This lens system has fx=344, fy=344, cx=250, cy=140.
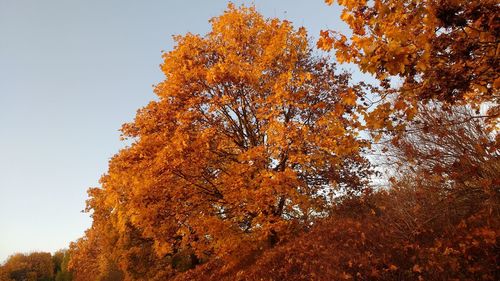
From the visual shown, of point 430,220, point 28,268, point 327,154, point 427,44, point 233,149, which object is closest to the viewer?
point 427,44

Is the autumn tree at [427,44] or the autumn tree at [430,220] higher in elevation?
the autumn tree at [427,44]

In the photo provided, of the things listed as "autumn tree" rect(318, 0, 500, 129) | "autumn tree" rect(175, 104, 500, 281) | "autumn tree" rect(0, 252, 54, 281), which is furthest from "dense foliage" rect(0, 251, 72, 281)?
"autumn tree" rect(318, 0, 500, 129)

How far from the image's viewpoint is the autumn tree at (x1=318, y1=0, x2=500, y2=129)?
4.46 meters

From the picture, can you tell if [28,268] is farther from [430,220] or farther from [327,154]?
[430,220]

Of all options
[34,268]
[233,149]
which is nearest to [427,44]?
[233,149]

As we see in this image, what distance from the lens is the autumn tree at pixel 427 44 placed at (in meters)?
4.46

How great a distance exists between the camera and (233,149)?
14.0 meters

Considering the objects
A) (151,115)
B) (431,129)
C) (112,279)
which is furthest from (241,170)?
(112,279)

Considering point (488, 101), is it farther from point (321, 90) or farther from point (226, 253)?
point (226, 253)

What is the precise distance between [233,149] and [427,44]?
10152 mm

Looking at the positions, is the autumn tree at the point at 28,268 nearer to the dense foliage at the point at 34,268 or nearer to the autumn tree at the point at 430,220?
the dense foliage at the point at 34,268

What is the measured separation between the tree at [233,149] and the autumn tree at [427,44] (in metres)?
3.90

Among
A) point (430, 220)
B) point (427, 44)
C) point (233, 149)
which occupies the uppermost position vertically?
point (233, 149)

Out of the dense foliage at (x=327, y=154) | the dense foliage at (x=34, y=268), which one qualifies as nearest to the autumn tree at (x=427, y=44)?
the dense foliage at (x=327, y=154)
